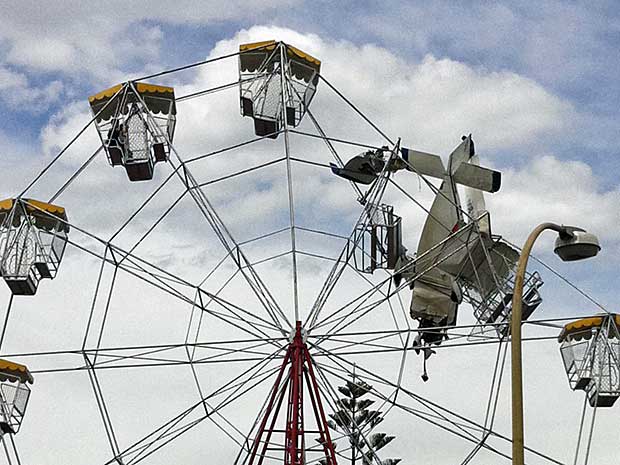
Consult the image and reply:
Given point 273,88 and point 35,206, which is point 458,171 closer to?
point 273,88

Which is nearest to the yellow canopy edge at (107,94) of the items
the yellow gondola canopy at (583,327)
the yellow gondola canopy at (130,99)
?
the yellow gondola canopy at (130,99)

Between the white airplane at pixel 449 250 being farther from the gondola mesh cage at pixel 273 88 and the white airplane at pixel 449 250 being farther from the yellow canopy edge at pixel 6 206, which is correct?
the yellow canopy edge at pixel 6 206

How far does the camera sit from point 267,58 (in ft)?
72.4

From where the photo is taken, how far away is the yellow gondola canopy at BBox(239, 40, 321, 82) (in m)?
22.0

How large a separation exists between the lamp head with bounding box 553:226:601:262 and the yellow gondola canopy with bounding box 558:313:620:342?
19.3 ft

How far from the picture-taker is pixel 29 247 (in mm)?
20281

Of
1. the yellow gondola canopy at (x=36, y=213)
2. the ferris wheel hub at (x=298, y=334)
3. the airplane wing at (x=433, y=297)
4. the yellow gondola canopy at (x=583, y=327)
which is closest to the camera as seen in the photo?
the ferris wheel hub at (x=298, y=334)

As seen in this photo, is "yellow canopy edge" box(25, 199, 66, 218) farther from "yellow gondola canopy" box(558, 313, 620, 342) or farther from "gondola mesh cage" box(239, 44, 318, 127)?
"yellow gondola canopy" box(558, 313, 620, 342)

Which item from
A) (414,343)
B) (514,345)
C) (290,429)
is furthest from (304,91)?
(514,345)

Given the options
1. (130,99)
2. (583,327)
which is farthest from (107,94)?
(583,327)

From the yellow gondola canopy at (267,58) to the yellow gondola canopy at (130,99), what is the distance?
1433 mm

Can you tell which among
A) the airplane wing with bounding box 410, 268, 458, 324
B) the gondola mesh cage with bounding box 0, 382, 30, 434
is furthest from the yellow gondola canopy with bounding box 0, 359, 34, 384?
the airplane wing with bounding box 410, 268, 458, 324

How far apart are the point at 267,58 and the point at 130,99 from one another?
2502mm

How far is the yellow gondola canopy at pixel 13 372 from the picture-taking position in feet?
67.9
